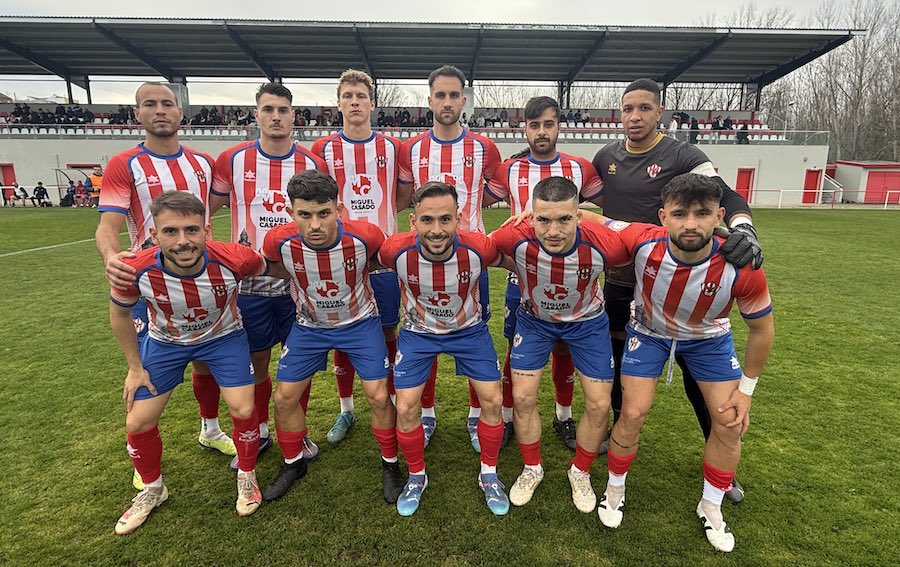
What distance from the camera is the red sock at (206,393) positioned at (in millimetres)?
3287

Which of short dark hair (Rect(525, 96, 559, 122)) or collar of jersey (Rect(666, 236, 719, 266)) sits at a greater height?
short dark hair (Rect(525, 96, 559, 122))

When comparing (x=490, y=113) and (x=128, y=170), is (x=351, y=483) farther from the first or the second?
(x=490, y=113)

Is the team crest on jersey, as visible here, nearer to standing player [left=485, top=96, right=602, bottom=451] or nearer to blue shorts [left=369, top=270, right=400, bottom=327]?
standing player [left=485, top=96, right=602, bottom=451]

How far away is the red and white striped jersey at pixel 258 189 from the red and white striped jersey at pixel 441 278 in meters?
0.82

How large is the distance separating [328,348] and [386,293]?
0.60 metres

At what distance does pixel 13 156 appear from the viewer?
82.6 feet

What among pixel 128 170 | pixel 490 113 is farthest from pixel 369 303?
pixel 490 113

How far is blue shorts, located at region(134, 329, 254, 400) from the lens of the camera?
8.94ft

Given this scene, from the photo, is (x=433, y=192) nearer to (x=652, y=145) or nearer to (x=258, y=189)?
(x=258, y=189)

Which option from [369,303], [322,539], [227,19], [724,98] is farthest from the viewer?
[724,98]

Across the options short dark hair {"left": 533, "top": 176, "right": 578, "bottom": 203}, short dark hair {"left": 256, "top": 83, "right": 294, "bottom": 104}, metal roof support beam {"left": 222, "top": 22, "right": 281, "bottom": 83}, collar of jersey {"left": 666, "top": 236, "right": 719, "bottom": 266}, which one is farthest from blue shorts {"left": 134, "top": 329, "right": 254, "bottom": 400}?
metal roof support beam {"left": 222, "top": 22, "right": 281, "bottom": 83}

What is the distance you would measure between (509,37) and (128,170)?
24257mm

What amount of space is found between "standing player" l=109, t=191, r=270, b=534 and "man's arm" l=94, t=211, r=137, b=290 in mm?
51

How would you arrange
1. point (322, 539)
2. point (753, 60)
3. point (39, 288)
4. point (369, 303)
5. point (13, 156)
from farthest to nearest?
point (753, 60), point (13, 156), point (39, 288), point (369, 303), point (322, 539)
